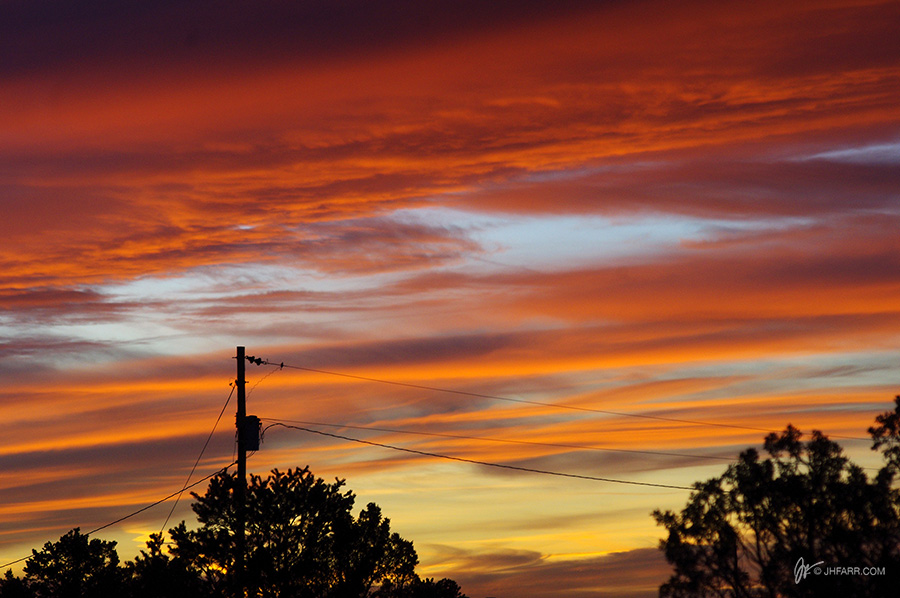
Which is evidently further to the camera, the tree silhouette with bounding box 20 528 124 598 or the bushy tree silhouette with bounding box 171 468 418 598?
the tree silhouette with bounding box 20 528 124 598

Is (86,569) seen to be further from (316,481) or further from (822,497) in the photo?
(822,497)

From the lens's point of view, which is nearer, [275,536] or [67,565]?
[275,536]

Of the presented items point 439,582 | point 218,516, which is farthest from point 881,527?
point 439,582

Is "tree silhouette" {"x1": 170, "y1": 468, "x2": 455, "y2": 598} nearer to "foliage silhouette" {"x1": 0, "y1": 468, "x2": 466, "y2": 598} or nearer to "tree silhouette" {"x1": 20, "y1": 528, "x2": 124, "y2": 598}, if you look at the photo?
"foliage silhouette" {"x1": 0, "y1": 468, "x2": 466, "y2": 598}

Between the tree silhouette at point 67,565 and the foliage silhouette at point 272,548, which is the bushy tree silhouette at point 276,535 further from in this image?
the tree silhouette at point 67,565

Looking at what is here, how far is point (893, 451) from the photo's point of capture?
4469 centimetres
